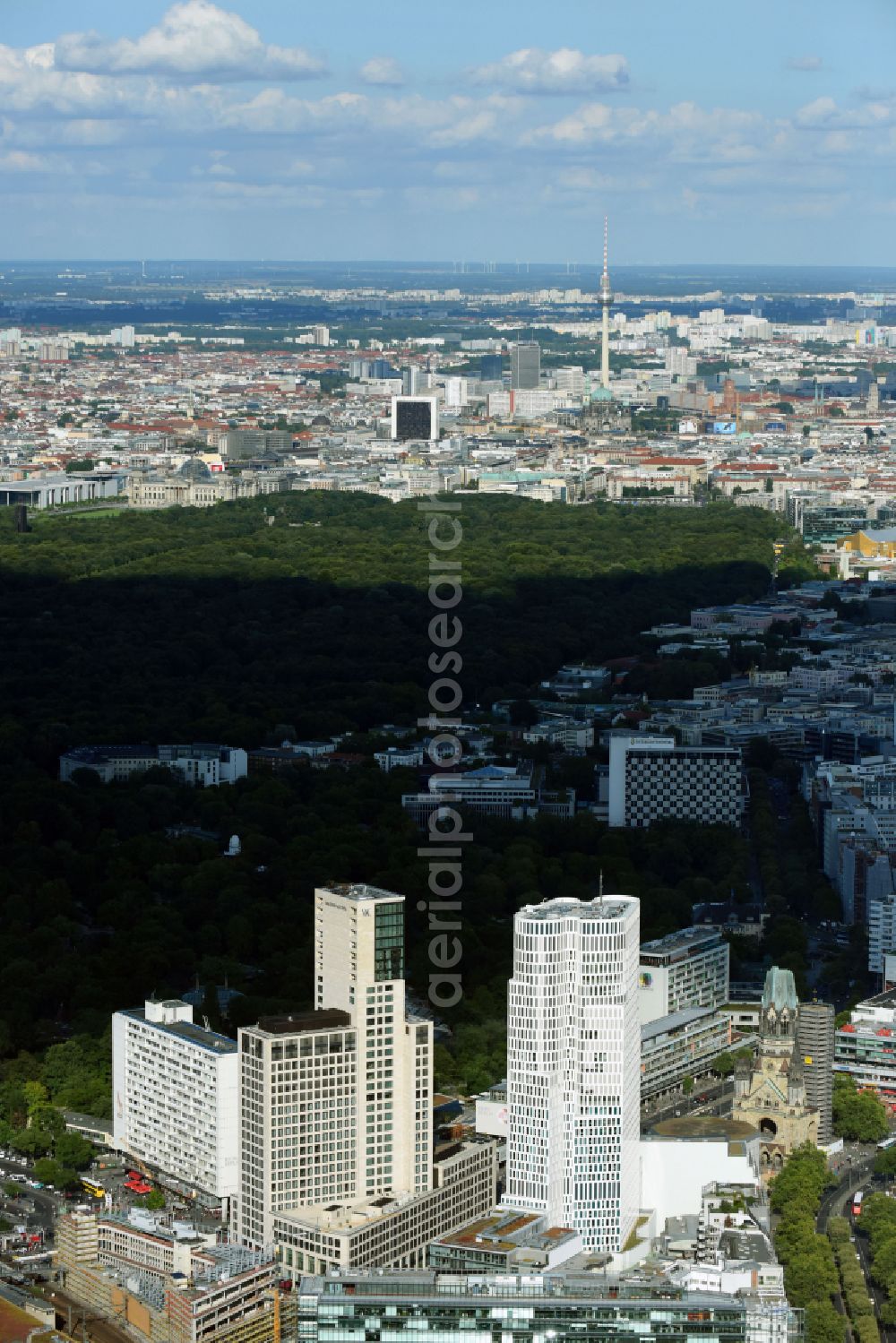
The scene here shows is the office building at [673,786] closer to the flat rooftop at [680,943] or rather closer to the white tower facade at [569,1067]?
the flat rooftop at [680,943]

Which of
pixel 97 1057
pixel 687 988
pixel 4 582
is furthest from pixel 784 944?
pixel 4 582

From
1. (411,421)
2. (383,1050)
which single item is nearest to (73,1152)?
(383,1050)

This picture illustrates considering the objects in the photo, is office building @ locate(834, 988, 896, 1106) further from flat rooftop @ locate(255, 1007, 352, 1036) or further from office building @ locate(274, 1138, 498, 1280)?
flat rooftop @ locate(255, 1007, 352, 1036)

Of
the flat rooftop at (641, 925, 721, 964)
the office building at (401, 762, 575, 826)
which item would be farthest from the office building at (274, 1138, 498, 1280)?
the office building at (401, 762, 575, 826)

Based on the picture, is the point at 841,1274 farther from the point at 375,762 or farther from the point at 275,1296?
the point at 375,762

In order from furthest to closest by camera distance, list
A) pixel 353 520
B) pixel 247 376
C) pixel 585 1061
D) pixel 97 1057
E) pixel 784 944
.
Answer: pixel 247 376 < pixel 353 520 < pixel 784 944 < pixel 97 1057 < pixel 585 1061

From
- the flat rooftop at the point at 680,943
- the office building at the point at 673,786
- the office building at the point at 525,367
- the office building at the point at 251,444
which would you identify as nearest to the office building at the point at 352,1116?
the flat rooftop at the point at 680,943
